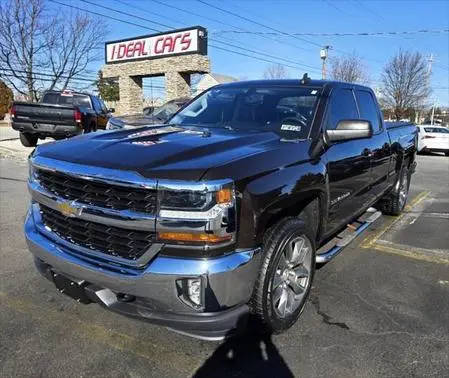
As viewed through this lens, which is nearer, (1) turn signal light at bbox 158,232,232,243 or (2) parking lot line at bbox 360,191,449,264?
(1) turn signal light at bbox 158,232,232,243

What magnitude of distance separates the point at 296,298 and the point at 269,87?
208cm

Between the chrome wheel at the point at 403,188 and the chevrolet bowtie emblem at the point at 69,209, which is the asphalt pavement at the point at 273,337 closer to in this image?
the chevrolet bowtie emblem at the point at 69,209

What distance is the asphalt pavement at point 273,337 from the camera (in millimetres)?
2957

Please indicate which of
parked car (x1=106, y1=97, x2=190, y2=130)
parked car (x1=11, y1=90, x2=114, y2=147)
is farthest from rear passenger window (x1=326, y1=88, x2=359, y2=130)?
parked car (x1=11, y1=90, x2=114, y2=147)

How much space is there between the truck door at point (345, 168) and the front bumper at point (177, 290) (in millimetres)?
1440

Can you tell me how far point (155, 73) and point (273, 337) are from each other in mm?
24956

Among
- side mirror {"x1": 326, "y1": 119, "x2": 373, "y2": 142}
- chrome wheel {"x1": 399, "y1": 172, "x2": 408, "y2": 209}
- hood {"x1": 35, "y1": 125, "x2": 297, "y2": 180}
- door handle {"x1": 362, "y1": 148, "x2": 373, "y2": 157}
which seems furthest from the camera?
chrome wheel {"x1": 399, "y1": 172, "x2": 408, "y2": 209}

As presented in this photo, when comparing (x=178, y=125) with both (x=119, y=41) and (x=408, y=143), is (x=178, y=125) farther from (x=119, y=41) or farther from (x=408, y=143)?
(x=119, y=41)

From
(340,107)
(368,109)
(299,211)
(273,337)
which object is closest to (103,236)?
(273,337)

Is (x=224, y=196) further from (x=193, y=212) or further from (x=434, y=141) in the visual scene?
(x=434, y=141)

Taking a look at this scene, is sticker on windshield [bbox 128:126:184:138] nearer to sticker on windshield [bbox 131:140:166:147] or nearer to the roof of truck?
sticker on windshield [bbox 131:140:166:147]

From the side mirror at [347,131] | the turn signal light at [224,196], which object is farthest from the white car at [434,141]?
the turn signal light at [224,196]

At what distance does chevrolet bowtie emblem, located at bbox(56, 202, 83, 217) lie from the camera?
2910mm

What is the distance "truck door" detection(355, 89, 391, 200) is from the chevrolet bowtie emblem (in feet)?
10.5
